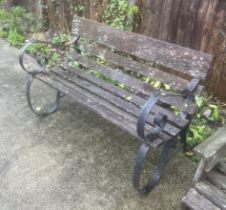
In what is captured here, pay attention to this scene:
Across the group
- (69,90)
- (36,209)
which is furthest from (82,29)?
(36,209)

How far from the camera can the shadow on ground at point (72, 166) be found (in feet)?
8.21

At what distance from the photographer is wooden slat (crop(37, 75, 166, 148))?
2475 mm

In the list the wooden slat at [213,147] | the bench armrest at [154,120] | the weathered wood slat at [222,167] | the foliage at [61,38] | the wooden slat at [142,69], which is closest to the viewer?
the wooden slat at [213,147]

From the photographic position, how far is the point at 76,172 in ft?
9.05

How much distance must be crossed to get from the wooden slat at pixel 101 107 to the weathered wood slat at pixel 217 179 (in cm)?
42

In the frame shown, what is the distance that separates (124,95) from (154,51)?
51cm

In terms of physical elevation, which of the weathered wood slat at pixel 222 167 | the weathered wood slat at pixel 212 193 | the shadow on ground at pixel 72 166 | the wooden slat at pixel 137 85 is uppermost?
the wooden slat at pixel 137 85

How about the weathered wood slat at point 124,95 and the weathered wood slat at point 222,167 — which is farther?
the weathered wood slat at point 124,95

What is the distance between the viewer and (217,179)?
2.19 meters

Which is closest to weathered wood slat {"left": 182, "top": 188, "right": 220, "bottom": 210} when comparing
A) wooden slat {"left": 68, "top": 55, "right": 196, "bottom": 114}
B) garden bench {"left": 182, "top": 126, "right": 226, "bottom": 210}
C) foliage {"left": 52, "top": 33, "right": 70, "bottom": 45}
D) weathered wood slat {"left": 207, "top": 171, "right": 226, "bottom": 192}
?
garden bench {"left": 182, "top": 126, "right": 226, "bottom": 210}

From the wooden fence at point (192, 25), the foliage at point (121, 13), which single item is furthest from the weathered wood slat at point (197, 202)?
the foliage at point (121, 13)

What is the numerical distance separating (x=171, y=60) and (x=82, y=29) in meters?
1.21

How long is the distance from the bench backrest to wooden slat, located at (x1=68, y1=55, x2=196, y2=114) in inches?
5.2

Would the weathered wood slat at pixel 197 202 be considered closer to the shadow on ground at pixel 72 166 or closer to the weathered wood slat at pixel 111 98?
the shadow on ground at pixel 72 166
